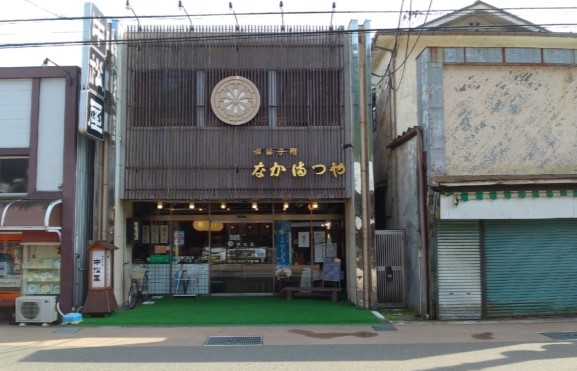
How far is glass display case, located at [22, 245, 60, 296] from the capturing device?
12.5m

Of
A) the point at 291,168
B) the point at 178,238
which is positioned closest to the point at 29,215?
the point at 178,238

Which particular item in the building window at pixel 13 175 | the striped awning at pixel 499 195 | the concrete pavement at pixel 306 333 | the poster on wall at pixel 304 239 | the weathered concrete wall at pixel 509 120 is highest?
the weathered concrete wall at pixel 509 120

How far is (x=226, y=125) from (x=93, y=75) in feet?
11.5

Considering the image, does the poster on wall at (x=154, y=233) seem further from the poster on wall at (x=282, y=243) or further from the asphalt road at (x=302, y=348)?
the asphalt road at (x=302, y=348)

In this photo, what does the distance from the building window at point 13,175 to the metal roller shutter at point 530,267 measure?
37.1 ft

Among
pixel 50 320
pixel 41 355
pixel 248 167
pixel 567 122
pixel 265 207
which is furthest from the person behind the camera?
pixel 265 207

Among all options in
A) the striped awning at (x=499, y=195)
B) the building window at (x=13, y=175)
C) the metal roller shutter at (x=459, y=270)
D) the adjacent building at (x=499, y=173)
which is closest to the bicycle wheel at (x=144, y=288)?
the building window at (x=13, y=175)

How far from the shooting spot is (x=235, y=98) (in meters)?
13.6

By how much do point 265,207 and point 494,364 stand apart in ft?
30.4

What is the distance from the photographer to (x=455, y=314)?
469 inches

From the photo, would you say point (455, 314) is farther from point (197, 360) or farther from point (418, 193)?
point (197, 360)

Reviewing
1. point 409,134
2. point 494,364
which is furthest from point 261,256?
point 494,364

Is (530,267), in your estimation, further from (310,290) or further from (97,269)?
(97,269)

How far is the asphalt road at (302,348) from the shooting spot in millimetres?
7941
